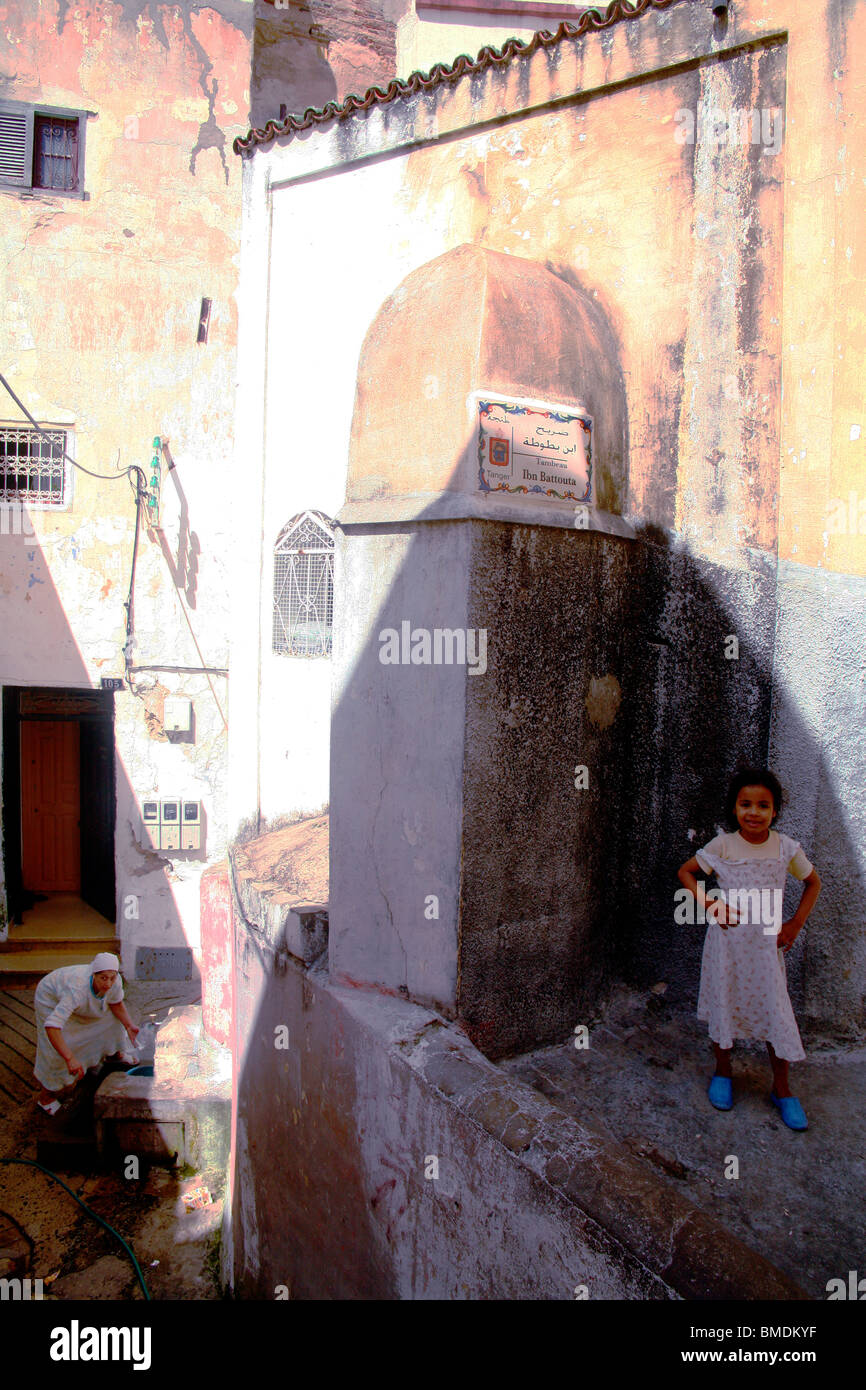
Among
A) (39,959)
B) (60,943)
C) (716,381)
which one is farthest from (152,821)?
(716,381)

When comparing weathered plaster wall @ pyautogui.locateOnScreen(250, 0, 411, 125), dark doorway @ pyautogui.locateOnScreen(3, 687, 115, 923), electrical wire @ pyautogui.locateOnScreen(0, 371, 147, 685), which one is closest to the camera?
electrical wire @ pyautogui.locateOnScreen(0, 371, 147, 685)

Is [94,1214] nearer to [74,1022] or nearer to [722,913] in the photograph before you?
[74,1022]

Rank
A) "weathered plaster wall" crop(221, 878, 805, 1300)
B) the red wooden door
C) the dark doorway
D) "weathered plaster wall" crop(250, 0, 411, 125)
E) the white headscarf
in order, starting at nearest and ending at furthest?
"weathered plaster wall" crop(221, 878, 805, 1300)
the white headscarf
"weathered plaster wall" crop(250, 0, 411, 125)
the dark doorway
the red wooden door

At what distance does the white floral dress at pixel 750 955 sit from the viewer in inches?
131

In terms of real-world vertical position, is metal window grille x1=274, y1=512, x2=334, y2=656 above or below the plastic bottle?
above

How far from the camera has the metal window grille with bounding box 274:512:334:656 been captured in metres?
6.57

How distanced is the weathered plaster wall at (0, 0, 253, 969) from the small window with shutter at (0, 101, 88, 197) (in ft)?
0.41

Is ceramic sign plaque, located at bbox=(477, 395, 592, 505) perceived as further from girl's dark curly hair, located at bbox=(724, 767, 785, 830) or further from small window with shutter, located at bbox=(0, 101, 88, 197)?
small window with shutter, located at bbox=(0, 101, 88, 197)

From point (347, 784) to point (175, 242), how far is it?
26.3 ft

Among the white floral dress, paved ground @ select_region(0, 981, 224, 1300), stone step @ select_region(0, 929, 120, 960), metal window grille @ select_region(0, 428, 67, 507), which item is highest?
metal window grille @ select_region(0, 428, 67, 507)

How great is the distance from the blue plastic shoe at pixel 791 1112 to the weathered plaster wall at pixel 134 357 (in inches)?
297

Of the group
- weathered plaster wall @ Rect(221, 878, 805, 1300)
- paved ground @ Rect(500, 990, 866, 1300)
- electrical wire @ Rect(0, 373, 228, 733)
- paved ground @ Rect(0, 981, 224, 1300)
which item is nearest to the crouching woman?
paved ground @ Rect(0, 981, 224, 1300)

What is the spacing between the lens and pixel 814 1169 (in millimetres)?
3047

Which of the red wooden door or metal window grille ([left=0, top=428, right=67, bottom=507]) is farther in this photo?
the red wooden door
